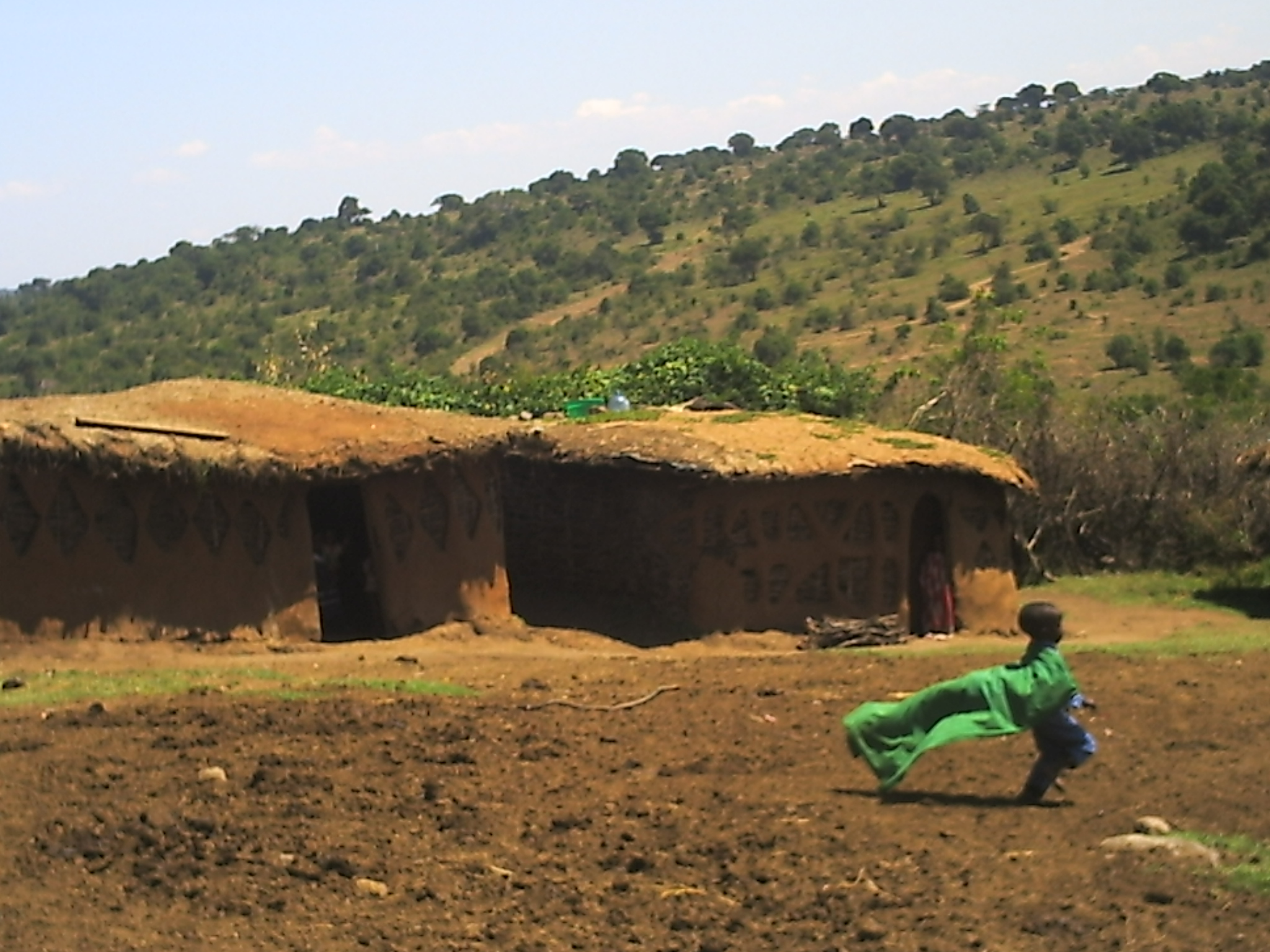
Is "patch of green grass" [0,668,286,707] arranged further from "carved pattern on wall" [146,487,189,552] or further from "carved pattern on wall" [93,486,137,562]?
"carved pattern on wall" [146,487,189,552]

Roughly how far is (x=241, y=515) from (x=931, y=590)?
7527 millimetres

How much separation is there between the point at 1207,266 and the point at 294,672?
4146 centimetres

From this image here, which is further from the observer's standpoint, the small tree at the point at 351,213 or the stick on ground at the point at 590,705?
the small tree at the point at 351,213

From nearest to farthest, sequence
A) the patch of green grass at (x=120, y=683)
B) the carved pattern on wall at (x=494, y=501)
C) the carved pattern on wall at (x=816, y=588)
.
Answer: the patch of green grass at (x=120, y=683)
the carved pattern on wall at (x=494, y=501)
the carved pattern on wall at (x=816, y=588)

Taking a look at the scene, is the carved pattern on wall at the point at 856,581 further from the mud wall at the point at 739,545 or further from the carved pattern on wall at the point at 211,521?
the carved pattern on wall at the point at 211,521

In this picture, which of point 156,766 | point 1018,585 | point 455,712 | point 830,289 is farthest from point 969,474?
point 830,289

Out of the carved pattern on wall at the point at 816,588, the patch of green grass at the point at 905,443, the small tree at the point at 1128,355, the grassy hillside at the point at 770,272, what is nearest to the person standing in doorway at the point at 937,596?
the patch of green grass at the point at 905,443

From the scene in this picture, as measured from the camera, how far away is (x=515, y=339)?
52844 mm

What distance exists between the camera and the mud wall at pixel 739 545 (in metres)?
17.3

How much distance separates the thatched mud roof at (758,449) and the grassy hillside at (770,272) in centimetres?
1162

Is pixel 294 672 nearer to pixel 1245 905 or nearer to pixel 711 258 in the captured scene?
Result: pixel 1245 905

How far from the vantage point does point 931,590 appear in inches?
732

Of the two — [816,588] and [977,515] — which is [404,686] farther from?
[977,515]

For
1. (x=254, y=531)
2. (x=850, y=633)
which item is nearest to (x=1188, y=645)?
(x=850, y=633)
